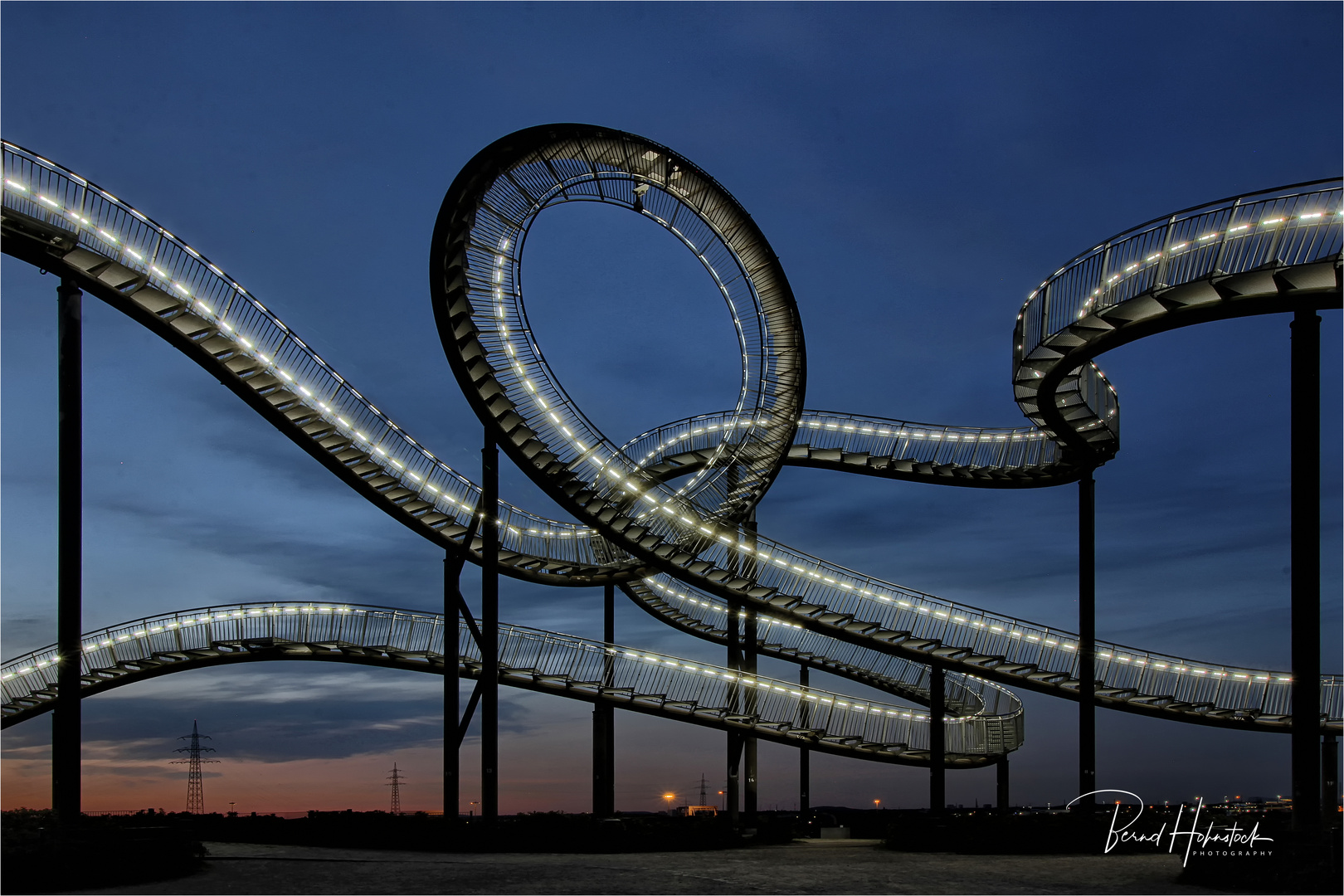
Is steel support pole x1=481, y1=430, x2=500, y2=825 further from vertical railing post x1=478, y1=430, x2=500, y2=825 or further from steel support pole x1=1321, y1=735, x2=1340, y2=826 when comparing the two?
steel support pole x1=1321, y1=735, x2=1340, y2=826

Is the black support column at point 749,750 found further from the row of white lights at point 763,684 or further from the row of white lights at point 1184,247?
the row of white lights at point 1184,247

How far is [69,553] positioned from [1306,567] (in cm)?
2066

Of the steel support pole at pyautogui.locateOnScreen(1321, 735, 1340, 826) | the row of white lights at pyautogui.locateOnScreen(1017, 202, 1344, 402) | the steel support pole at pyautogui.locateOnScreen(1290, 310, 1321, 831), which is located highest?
the row of white lights at pyautogui.locateOnScreen(1017, 202, 1344, 402)

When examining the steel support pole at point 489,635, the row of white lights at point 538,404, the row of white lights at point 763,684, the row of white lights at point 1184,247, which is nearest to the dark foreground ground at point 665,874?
the steel support pole at point 489,635

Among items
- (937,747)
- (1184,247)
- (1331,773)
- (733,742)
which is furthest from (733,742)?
(1184,247)

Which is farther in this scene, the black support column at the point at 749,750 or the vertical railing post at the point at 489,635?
the black support column at the point at 749,750

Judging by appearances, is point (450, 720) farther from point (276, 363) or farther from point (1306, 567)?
point (1306, 567)

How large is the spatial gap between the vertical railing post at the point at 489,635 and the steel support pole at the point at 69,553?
7.77 metres

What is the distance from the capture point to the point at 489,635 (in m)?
24.0

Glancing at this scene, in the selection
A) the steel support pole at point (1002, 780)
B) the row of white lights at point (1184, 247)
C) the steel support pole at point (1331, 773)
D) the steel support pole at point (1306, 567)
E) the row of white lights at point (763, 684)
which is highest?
the row of white lights at point (1184, 247)

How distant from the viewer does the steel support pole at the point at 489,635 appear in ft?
78.4

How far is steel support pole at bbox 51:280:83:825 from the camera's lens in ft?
62.0

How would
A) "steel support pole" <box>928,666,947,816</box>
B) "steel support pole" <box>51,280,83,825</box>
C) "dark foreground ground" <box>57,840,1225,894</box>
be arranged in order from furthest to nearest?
1. "steel support pole" <box>928,666,947,816</box>
2. "steel support pole" <box>51,280,83,825</box>
3. "dark foreground ground" <box>57,840,1225,894</box>

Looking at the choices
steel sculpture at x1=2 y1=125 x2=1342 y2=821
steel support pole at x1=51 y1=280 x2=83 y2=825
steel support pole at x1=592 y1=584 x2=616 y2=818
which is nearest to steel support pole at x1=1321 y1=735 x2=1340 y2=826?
steel sculpture at x1=2 y1=125 x2=1342 y2=821
